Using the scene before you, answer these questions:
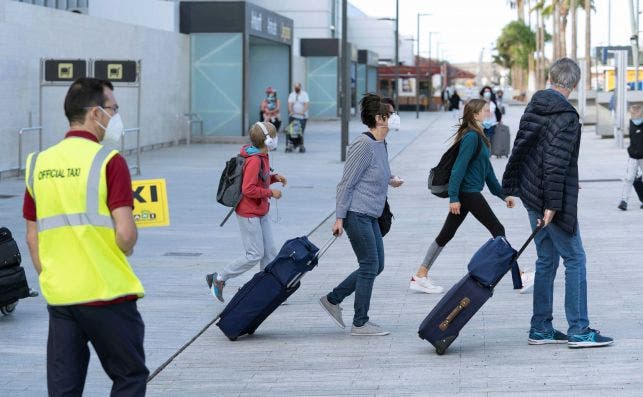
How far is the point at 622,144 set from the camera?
Result: 32281 mm

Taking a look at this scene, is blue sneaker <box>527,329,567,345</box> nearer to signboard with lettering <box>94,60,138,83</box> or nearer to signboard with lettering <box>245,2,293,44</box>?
signboard with lettering <box>94,60,138,83</box>

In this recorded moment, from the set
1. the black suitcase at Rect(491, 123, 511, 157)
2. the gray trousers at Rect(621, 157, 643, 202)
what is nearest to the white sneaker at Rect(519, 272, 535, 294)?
the gray trousers at Rect(621, 157, 643, 202)

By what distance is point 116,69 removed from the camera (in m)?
21.5

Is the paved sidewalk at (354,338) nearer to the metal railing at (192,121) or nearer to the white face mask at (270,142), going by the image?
the white face mask at (270,142)

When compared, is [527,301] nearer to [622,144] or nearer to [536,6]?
[622,144]

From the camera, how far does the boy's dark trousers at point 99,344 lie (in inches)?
192

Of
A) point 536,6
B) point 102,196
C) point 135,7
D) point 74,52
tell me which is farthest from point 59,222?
point 536,6

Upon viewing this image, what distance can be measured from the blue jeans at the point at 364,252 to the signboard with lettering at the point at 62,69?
14060mm

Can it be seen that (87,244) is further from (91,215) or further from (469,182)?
(469,182)

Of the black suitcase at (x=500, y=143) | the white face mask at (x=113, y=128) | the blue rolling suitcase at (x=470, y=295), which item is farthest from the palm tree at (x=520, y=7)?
the white face mask at (x=113, y=128)

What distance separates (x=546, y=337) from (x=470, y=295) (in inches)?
25.5

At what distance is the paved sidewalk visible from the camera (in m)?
7.04

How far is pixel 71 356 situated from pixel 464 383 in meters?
2.71

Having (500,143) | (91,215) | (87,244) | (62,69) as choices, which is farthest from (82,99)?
(500,143)
